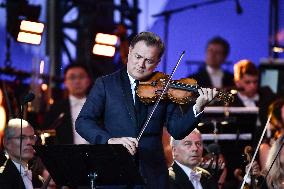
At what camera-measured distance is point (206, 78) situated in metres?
9.81

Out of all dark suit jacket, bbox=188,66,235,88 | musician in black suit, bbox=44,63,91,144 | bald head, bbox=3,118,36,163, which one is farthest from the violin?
dark suit jacket, bbox=188,66,235,88

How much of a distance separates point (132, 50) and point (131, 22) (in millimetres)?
6133

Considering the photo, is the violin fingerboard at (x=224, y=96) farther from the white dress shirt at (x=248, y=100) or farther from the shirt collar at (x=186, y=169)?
the white dress shirt at (x=248, y=100)

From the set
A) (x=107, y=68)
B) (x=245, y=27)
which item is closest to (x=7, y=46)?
(x=107, y=68)

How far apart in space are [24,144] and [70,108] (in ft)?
6.95

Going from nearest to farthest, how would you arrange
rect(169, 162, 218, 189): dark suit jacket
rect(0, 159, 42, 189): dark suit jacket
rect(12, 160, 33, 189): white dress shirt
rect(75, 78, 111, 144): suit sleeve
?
rect(75, 78, 111, 144): suit sleeve < rect(0, 159, 42, 189): dark suit jacket < rect(12, 160, 33, 189): white dress shirt < rect(169, 162, 218, 189): dark suit jacket

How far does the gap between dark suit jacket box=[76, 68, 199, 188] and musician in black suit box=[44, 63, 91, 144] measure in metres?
2.98

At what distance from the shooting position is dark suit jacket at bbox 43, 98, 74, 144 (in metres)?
9.07

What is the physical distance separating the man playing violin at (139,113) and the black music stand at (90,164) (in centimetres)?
25

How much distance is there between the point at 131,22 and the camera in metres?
12.1

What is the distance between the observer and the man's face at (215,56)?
991 cm

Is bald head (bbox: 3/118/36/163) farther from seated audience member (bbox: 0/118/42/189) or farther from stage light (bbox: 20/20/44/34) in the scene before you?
stage light (bbox: 20/20/44/34)

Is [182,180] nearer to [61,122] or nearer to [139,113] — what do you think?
[139,113]

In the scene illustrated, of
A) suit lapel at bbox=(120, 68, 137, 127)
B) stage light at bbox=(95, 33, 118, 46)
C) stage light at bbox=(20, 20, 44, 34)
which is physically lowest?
suit lapel at bbox=(120, 68, 137, 127)
